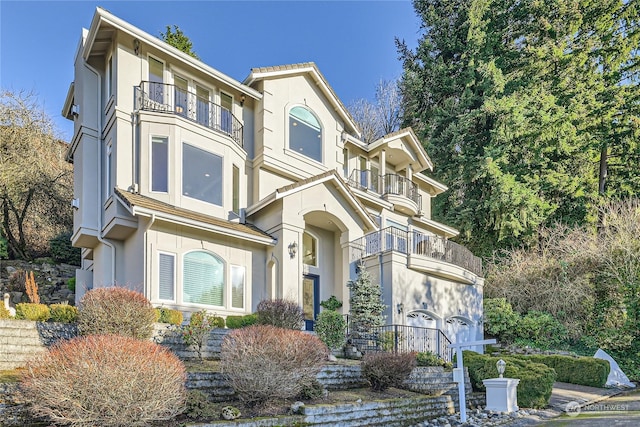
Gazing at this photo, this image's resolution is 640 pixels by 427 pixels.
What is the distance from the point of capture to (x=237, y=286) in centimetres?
1543

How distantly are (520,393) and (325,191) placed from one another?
891 centimetres

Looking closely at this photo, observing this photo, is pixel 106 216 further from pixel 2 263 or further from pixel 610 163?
pixel 610 163

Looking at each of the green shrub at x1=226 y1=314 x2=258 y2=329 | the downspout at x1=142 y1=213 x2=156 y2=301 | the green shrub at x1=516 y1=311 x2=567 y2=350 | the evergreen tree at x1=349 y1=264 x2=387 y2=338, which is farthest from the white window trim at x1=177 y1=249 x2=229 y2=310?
the green shrub at x1=516 y1=311 x2=567 y2=350

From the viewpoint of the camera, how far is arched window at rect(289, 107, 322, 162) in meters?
18.8

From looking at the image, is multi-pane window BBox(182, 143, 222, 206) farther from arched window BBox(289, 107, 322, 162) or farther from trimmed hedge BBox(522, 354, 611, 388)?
trimmed hedge BBox(522, 354, 611, 388)

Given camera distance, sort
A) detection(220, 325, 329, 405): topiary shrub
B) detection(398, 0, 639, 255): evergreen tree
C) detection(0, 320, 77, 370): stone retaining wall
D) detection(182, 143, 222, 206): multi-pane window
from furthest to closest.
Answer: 1. detection(398, 0, 639, 255): evergreen tree
2. detection(182, 143, 222, 206): multi-pane window
3. detection(0, 320, 77, 370): stone retaining wall
4. detection(220, 325, 329, 405): topiary shrub

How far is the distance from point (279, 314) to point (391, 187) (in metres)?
11.8

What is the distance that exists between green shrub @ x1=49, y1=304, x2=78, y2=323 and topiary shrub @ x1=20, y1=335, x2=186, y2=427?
10.5 feet

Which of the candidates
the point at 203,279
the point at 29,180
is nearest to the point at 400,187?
the point at 203,279

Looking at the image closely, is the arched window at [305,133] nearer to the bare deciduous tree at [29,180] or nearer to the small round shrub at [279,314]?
the small round shrub at [279,314]

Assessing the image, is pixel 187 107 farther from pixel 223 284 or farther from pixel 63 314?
pixel 63 314

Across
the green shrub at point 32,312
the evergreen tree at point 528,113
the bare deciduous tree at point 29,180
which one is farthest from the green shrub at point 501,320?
the bare deciduous tree at point 29,180

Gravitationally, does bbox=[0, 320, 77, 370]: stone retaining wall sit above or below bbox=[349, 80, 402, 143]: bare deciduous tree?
below

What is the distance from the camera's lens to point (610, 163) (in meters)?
28.1
